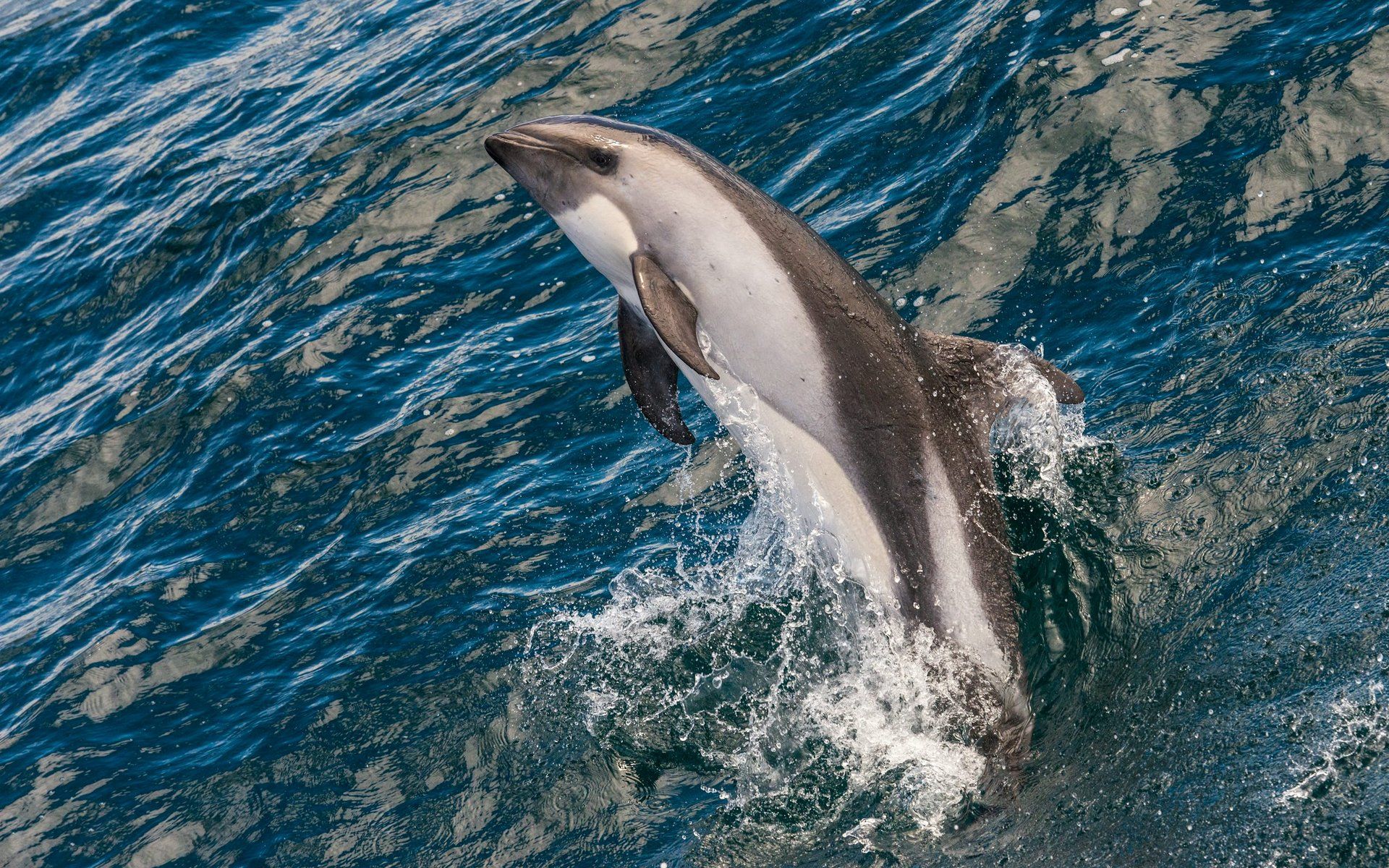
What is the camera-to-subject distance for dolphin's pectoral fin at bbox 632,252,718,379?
696 cm

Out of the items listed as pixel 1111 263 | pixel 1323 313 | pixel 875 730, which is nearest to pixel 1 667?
Answer: pixel 875 730

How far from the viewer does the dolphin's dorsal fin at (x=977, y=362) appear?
712 centimetres

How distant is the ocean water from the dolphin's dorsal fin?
237 millimetres

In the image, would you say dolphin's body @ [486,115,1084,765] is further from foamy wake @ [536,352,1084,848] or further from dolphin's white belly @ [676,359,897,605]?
foamy wake @ [536,352,1084,848]

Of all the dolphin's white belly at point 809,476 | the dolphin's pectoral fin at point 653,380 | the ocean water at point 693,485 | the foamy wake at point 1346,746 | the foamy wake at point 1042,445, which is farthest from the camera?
the dolphin's pectoral fin at point 653,380

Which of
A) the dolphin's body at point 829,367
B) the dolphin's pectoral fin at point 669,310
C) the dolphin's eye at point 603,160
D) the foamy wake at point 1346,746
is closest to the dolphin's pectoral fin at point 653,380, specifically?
the dolphin's body at point 829,367

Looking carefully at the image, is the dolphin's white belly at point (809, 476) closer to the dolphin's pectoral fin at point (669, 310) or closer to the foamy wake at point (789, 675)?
the foamy wake at point (789, 675)

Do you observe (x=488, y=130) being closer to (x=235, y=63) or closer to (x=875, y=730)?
(x=235, y=63)

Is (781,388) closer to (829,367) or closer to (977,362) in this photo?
(829,367)

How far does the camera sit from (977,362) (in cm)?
718

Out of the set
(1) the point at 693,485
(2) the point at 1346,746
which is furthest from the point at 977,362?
(1) the point at 693,485

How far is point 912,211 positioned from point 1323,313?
149 inches

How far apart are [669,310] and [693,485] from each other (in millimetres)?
2798

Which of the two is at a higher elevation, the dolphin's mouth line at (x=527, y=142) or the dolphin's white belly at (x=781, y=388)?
the dolphin's mouth line at (x=527, y=142)
